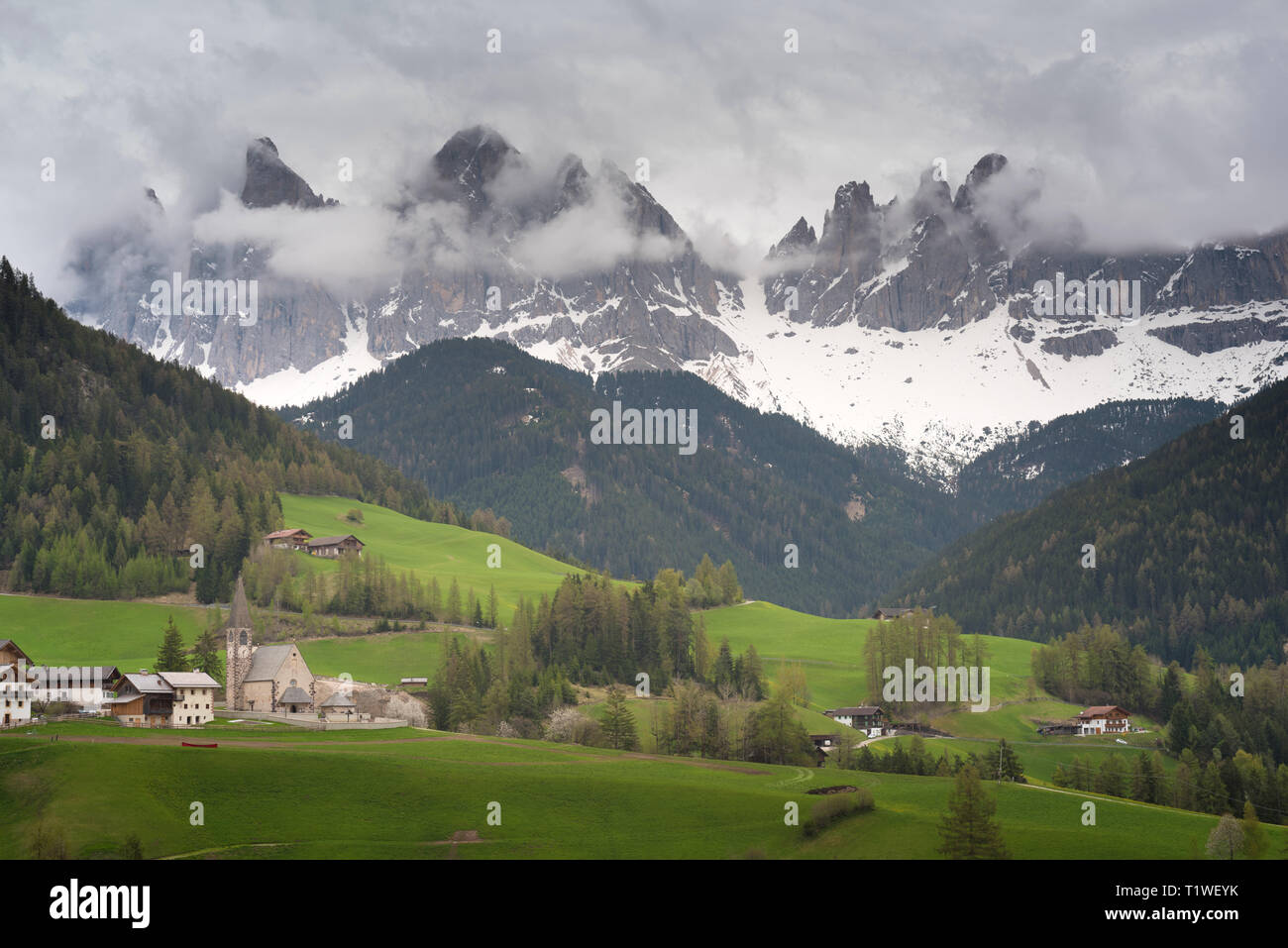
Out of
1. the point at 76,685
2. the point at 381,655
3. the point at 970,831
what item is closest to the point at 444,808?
the point at 970,831

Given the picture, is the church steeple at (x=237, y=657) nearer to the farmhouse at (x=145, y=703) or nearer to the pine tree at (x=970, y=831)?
the farmhouse at (x=145, y=703)

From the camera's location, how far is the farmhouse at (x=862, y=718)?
15625 cm

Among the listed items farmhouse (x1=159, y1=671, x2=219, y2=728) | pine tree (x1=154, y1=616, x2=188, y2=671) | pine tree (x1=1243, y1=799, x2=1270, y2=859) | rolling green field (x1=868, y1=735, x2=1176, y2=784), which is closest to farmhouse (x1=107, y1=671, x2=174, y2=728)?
farmhouse (x1=159, y1=671, x2=219, y2=728)

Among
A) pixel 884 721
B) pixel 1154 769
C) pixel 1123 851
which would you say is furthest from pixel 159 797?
pixel 884 721

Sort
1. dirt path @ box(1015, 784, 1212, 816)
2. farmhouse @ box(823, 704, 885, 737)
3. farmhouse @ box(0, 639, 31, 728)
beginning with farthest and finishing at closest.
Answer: farmhouse @ box(823, 704, 885, 737), dirt path @ box(1015, 784, 1212, 816), farmhouse @ box(0, 639, 31, 728)

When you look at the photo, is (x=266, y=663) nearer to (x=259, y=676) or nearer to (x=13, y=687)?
(x=259, y=676)

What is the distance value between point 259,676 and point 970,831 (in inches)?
2648

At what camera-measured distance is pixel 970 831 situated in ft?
261

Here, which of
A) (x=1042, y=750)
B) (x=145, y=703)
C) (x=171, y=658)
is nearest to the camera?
(x=145, y=703)

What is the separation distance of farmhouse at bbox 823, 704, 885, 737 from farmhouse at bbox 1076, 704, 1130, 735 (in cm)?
2374

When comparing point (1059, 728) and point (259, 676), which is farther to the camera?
point (1059, 728)

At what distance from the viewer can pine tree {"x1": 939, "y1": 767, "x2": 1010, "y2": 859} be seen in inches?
3108

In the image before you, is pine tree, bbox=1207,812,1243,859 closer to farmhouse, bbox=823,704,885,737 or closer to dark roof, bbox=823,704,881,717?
farmhouse, bbox=823,704,885,737
